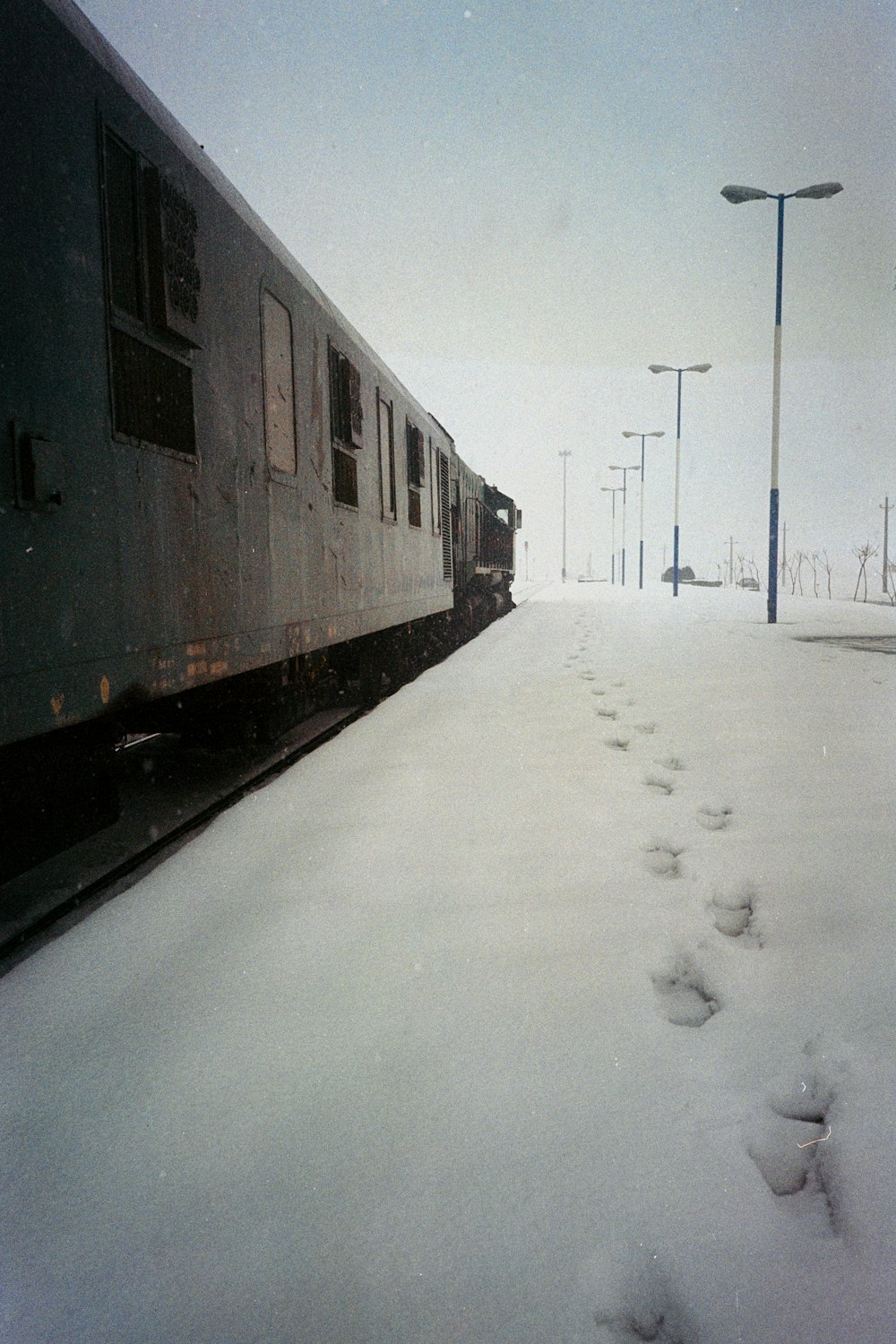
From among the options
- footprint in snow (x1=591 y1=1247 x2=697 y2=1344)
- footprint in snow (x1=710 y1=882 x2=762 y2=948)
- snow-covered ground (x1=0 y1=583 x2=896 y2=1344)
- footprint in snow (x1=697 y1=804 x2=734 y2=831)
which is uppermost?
footprint in snow (x1=697 y1=804 x2=734 y2=831)

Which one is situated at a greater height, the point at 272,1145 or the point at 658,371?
the point at 658,371

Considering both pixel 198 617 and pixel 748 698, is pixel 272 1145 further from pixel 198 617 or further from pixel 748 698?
pixel 748 698

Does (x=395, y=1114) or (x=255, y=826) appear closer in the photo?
(x=395, y=1114)

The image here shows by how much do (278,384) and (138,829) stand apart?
2.25m

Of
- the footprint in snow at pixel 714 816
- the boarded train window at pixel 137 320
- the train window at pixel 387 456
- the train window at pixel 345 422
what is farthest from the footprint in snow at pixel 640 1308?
the train window at pixel 387 456

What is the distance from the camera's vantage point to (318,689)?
581 cm

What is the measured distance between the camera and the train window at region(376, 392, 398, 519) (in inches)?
245

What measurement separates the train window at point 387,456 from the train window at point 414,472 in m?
0.73

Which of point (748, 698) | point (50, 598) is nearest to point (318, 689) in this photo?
point (748, 698)

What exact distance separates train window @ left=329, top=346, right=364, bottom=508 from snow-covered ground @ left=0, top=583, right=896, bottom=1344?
8.82ft

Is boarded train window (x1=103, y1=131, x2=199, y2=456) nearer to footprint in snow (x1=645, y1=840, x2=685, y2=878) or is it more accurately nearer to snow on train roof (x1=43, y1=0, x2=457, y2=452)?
snow on train roof (x1=43, y1=0, x2=457, y2=452)

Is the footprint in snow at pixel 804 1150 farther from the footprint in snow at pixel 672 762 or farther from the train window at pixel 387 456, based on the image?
the train window at pixel 387 456

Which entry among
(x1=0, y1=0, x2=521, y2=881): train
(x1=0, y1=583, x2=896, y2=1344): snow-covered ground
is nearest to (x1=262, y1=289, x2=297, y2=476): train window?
(x1=0, y1=0, x2=521, y2=881): train

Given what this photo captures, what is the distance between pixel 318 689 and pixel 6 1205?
14.9 ft
